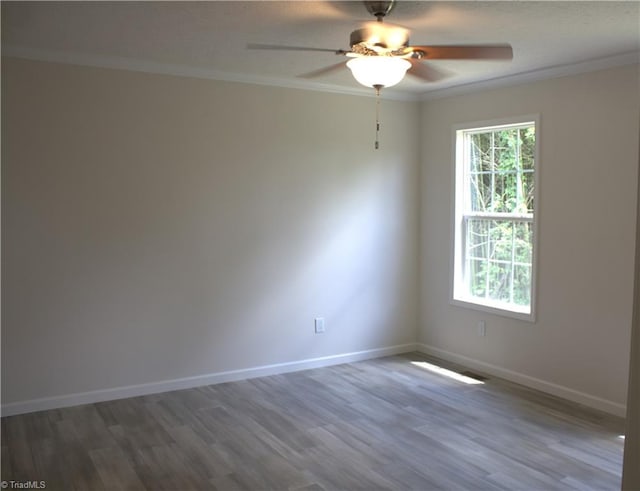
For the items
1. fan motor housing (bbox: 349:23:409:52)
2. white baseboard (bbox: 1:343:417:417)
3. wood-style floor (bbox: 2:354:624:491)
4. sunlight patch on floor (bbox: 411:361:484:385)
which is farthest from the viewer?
Answer: sunlight patch on floor (bbox: 411:361:484:385)

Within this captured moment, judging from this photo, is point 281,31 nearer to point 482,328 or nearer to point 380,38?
point 380,38

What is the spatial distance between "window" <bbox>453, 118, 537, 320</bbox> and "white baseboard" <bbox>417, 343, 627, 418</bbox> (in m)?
0.49

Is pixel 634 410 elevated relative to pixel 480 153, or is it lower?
lower

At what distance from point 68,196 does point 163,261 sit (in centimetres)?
82

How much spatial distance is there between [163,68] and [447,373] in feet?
11.0

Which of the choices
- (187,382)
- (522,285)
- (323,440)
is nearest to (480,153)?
(522,285)

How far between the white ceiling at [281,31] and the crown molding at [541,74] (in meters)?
0.01

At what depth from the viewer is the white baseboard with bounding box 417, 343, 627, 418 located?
4.23m

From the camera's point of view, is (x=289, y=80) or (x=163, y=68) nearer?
(x=163, y=68)

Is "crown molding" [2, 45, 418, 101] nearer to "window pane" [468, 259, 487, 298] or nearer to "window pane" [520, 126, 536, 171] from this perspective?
"window pane" [520, 126, 536, 171]

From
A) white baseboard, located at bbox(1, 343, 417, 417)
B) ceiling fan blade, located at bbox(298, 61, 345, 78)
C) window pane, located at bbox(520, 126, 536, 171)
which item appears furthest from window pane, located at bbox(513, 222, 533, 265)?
ceiling fan blade, located at bbox(298, 61, 345, 78)

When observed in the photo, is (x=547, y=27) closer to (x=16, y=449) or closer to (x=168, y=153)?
(x=168, y=153)

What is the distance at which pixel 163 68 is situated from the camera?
14.6 ft

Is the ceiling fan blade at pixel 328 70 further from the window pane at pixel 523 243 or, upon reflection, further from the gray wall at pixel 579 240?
the window pane at pixel 523 243
